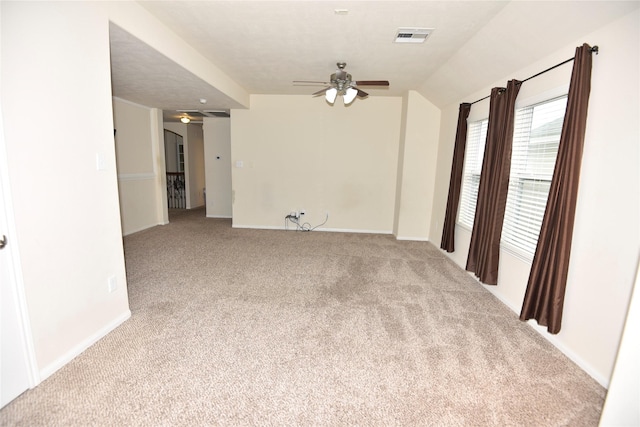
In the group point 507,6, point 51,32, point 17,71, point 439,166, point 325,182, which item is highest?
point 507,6

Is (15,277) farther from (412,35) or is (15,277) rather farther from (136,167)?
(136,167)

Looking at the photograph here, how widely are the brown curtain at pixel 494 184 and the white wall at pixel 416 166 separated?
192 centimetres

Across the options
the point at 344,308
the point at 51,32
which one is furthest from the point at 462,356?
the point at 51,32

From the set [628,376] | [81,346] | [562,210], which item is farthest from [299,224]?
[628,376]

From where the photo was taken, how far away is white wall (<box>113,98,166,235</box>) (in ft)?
16.8

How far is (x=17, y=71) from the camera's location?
1.57m

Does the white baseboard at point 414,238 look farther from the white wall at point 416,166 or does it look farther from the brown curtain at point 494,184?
the brown curtain at point 494,184

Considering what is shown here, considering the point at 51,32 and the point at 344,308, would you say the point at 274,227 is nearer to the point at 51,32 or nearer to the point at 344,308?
the point at 344,308

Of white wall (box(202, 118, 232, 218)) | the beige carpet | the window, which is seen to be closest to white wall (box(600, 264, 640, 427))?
the beige carpet

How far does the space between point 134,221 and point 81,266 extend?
3.95 metres

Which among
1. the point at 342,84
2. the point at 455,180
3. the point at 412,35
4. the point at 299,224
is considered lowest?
the point at 299,224

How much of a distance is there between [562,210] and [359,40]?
2494 mm

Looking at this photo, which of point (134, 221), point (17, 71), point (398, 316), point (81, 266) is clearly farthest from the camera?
point (134, 221)

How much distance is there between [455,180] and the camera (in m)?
4.24
